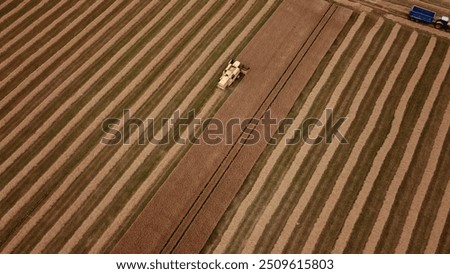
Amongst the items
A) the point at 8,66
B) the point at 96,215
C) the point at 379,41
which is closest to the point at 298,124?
the point at 379,41

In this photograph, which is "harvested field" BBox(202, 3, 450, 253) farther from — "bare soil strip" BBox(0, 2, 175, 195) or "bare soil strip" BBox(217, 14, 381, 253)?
"bare soil strip" BBox(0, 2, 175, 195)

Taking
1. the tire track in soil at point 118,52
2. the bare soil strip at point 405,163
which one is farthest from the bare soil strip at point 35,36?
the bare soil strip at point 405,163

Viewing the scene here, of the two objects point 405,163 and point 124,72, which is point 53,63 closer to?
point 124,72

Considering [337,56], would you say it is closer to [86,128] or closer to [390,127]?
[390,127]

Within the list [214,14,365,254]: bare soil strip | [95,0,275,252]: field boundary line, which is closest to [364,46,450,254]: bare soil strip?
[214,14,365,254]: bare soil strip

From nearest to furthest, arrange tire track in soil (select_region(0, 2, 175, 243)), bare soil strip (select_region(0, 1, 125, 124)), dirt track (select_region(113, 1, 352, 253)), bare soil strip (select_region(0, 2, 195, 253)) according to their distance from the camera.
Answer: dirt track (select_region(113, 1, 352, 253)), tire track in soil (select_region(0, 2, 175, 243)), bare soil strip (select_region(0, 2, 195, 253)), bare soil strip (select_region(0, 1, 125, 124))

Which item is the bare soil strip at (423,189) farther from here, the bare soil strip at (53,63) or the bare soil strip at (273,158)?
the bare soil strip at (53,63)
